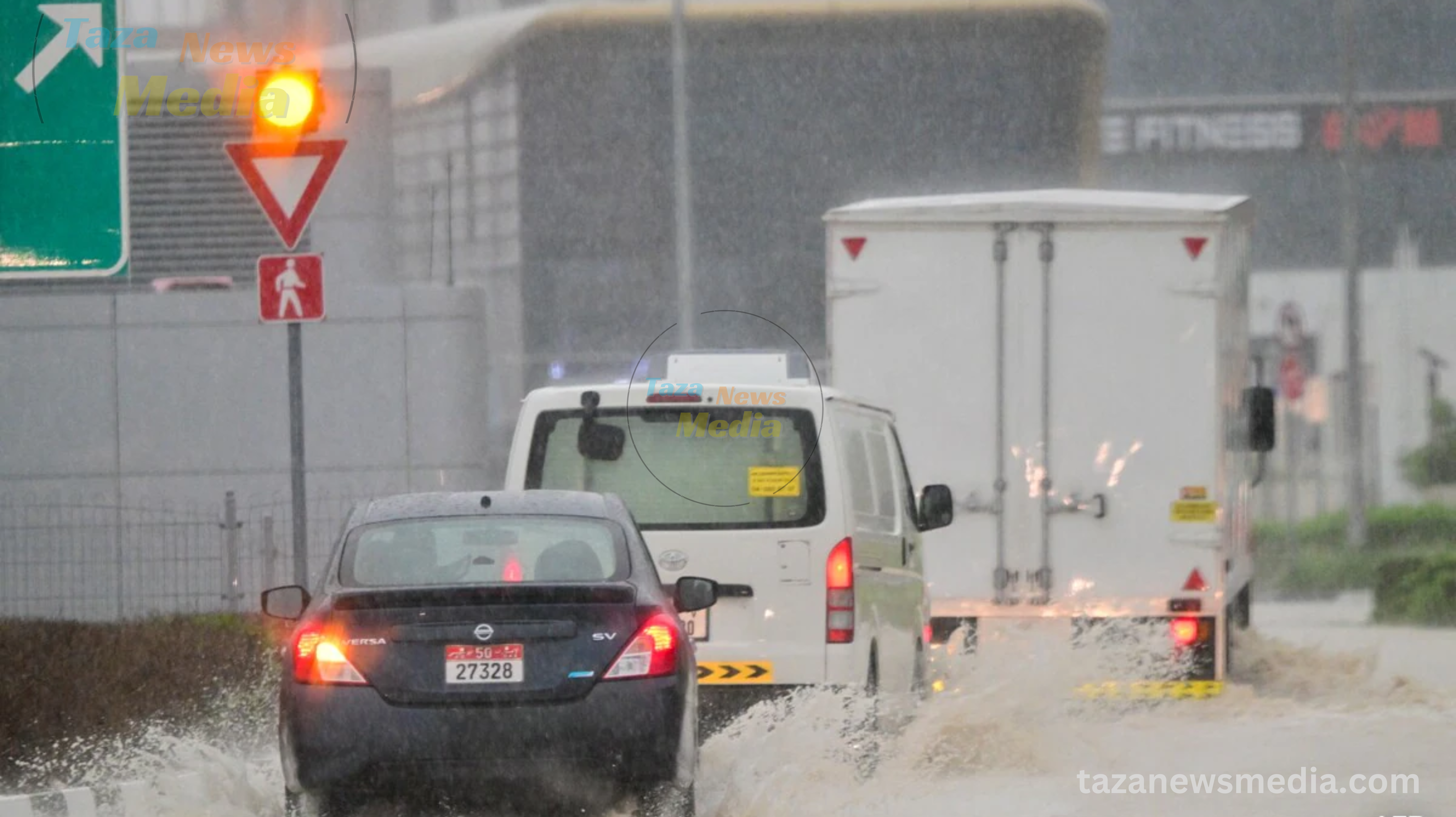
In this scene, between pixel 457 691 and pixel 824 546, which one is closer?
pixel 457 691

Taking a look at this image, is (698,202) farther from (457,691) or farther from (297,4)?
(457,691)

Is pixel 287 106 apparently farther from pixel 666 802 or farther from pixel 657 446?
pixel 666 802

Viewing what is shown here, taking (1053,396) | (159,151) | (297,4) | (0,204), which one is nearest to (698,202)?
(159,151)

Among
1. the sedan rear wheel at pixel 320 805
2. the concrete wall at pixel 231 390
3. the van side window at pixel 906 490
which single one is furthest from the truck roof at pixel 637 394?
the concrete wall at pixel 231 390

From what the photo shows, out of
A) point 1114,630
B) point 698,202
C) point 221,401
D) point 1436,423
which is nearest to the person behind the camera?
point 1114,630

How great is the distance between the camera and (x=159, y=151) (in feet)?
95.4

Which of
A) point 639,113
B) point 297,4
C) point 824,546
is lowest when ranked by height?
point 824,546

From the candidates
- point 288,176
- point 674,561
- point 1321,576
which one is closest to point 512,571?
point 674,561

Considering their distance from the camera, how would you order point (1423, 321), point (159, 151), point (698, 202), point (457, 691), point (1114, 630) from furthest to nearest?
point (1423, 321)
point (698, 202)
point (159, 151)
point (1114, 630)
point (457, 691)

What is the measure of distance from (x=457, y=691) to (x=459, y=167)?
2498cm

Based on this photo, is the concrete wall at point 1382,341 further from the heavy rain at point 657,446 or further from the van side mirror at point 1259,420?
the van side mirror at point 1259,420

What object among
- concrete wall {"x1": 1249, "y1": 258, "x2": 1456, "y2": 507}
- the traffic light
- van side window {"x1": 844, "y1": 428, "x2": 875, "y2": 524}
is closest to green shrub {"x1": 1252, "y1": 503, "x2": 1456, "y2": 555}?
concrete wall {"x1": 1249, "y1": 258, "x2": 1456, "y2": 507}

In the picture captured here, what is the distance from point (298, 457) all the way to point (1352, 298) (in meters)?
21.8

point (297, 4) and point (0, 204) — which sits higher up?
point (297, 4)
